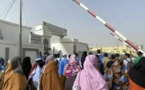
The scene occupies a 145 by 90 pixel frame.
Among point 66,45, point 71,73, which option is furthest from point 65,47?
point 71,73

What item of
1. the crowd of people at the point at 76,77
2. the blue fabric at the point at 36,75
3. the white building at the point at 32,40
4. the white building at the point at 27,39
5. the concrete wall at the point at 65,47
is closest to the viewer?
the crowd of people at the point at 76,77

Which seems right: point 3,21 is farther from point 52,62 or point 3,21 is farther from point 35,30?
point 52,62

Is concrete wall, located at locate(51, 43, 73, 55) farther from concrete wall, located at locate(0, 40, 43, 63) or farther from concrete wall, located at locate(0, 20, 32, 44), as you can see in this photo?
concrete wall, located at locate(0, 40, 43, 63)

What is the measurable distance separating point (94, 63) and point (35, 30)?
24.0m

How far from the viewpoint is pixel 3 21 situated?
893 inches

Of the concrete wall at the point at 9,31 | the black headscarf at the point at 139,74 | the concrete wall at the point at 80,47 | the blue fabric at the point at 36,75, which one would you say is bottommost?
the blue fabric at the point at 36,75

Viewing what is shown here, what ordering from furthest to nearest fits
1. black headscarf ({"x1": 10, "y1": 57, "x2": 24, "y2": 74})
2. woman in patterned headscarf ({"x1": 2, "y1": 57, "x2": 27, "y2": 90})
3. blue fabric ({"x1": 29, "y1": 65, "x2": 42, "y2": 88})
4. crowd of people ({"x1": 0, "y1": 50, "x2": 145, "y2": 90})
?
1. blue fabric ({"x1": 29, "y1": 65, "x2": 42, "y2": 88})
2. black headscarf ({"x1": 10, "y1": 57, "x2": 24, "y2": 74})
3. woman in patterned headscarf ({"x1": 2, "y1": 57, "x2": 27, "y2": 90})
4. crowd of people ({"x1": 0, "y1": 50, "x2": 145, "y2": 90})

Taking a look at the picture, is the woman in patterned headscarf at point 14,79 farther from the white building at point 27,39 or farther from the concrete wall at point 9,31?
the concrete wall at point 9,31

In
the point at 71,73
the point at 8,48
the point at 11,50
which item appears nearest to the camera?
the point at 71,73

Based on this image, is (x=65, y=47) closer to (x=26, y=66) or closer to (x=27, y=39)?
(x=27, y=39)

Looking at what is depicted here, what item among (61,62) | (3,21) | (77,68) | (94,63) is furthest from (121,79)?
(3,21)

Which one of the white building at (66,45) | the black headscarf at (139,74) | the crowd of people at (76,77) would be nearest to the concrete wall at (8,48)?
the white building at (66,45)

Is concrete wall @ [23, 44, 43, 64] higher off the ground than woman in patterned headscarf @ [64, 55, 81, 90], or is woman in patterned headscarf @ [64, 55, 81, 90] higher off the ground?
concrete wall @ [23, 44, 43, 64]

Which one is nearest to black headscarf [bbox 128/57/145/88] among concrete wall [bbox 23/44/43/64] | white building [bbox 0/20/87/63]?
white building [bbox 0/20/87/63]
